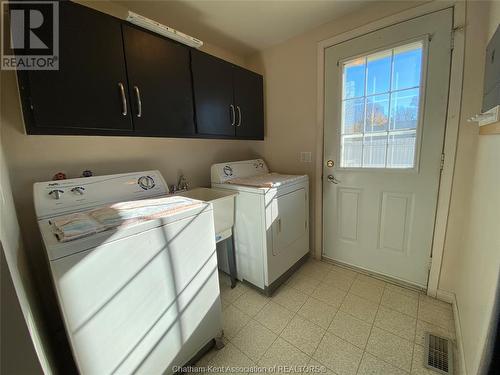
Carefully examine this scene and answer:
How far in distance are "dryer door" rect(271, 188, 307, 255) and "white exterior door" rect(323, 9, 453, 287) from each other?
0.30 metres

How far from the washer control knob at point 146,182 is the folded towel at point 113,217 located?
307 millimetres

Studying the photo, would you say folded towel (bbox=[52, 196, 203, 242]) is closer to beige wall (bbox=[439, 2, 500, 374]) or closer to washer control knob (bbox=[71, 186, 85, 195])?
washer control knob (bbox=[71, 186, 85, 195])

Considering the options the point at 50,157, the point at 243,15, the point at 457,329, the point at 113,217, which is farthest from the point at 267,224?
the point at 243,15

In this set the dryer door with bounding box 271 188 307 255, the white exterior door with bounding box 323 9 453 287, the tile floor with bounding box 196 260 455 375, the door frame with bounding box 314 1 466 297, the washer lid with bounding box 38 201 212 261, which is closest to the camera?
the washer lid with bounding box 38 201 212 261

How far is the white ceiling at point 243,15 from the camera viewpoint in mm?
1597

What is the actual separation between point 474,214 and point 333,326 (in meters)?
1.20

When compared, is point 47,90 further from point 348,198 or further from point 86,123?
point 348,198

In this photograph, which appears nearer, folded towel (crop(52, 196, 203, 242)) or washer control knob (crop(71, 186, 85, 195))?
folded towel (crop(52, 196, 203, 242))

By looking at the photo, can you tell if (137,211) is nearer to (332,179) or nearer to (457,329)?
(332,179)

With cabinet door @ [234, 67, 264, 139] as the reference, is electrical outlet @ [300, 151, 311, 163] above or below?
below

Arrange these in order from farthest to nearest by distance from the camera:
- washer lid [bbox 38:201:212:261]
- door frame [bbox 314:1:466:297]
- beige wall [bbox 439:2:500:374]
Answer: door frame [bbox 314:1:466:297] → beige wall [bbox 439:2:500:374] → washer lid [bbox 38:201:212:261]

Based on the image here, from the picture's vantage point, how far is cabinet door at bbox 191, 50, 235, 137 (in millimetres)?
1707

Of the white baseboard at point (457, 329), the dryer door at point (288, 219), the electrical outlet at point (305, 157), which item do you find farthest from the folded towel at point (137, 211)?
the white baseboard at point (457, 329)

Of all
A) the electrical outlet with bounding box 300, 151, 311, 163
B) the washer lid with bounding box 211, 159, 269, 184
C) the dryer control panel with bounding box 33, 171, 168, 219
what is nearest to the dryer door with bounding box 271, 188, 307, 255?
the electrical outlet with bounding box 300, 151, 311, 163
